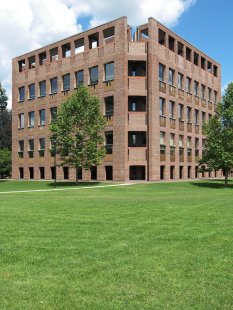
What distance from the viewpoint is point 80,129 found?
39.4 m

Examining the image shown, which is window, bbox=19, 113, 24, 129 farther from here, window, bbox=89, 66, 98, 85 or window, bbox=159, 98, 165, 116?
window, bbox=159, 98, 165, 116

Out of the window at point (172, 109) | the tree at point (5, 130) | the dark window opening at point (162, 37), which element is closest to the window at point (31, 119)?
the window at point (172, 109)

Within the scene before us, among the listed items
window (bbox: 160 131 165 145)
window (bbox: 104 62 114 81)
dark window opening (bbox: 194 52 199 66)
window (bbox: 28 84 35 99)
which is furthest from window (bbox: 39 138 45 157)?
dark window opening (bbox: 194 52 199 66)

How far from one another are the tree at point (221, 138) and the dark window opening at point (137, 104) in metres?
8.82

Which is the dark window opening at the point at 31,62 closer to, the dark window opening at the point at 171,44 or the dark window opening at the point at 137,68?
the dark window opening at the point at 137,68

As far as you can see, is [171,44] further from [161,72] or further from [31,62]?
[31,62]

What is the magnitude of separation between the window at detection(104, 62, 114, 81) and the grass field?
3359 cm

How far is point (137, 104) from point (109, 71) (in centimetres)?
488

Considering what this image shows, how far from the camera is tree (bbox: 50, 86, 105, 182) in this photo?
126 feet

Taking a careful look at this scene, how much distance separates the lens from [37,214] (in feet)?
45.1

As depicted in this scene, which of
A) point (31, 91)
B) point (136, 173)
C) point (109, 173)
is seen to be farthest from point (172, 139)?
point (31, 91)

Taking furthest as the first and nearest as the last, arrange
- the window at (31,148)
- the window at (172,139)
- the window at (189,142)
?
1. the window at (31,148)
2. the window at (189,142)
3. the window at (172,139)

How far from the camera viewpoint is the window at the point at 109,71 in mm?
43906

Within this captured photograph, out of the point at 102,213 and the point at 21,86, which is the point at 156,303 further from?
the point at 21,86
